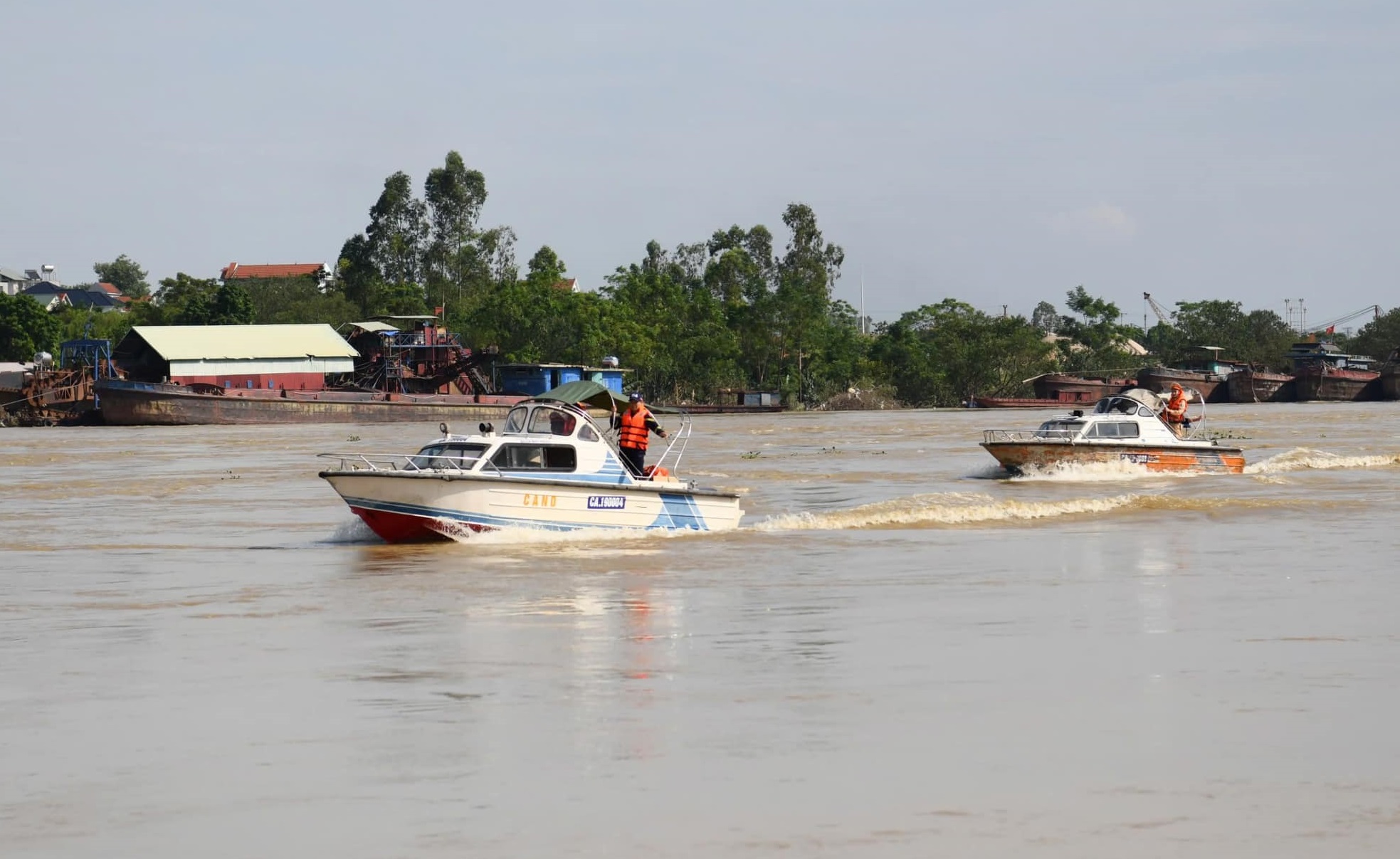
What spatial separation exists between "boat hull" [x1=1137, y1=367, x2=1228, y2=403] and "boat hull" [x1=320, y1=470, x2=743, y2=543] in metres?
97.8

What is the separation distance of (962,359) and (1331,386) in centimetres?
2876

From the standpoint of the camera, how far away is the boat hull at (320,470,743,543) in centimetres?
2048

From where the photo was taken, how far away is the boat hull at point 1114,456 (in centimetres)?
3388

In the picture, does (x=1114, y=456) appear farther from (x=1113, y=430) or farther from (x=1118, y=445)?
(x=1113, y=430)

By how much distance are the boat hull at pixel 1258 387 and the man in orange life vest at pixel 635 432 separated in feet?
362

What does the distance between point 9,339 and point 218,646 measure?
325 feet

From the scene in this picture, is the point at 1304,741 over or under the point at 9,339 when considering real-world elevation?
under

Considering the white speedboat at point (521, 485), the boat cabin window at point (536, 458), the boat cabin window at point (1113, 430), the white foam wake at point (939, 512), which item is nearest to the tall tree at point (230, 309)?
the boat cabin window at point (1113, 430)

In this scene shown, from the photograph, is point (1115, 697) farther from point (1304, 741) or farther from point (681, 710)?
point (681, 710)

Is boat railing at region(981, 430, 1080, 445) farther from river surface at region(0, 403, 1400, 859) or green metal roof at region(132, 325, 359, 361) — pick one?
green metal roof at region(132, 325, 359, 361)

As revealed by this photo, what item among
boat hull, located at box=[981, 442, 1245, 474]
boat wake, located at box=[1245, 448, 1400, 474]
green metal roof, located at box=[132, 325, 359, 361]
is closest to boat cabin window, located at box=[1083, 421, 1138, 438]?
boat hull, located at box=[981, 442, 1245, 474]

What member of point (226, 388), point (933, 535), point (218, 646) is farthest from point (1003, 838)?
point (226, 388)

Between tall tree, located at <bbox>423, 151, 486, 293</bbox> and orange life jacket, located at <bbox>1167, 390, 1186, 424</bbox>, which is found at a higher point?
tall tree, located at <bbox>423, 151, 486, 293</bbox>

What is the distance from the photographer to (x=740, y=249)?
141250 mm
